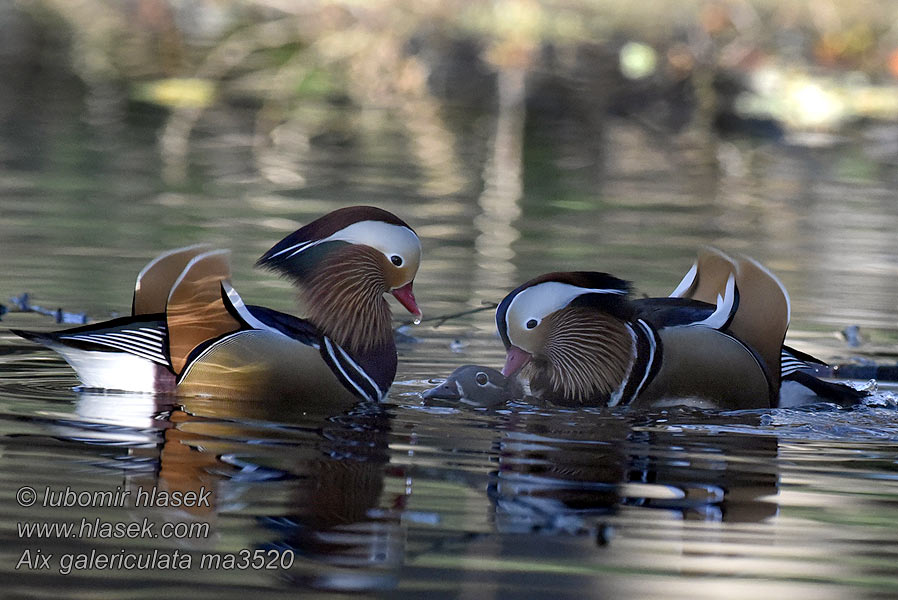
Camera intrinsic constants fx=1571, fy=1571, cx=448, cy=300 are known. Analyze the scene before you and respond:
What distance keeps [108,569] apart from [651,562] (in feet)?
4.37

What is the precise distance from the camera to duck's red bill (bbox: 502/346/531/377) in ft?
19.3

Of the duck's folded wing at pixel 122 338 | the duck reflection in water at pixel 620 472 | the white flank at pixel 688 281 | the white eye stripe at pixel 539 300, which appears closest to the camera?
the duck reflection in water at pixel 620 472

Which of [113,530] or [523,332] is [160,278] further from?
[113,530]

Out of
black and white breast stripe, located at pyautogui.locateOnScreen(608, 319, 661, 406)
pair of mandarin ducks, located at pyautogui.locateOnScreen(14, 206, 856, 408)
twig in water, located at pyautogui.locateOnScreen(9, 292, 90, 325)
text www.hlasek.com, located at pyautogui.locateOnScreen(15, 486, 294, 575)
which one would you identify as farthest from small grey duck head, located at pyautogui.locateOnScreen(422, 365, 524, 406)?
twig in water, located at pyautogui.locateOnScreen(9, 292, 90, 325)

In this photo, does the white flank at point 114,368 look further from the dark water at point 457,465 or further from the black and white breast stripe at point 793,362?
the black and white breast stripe at point 793,362

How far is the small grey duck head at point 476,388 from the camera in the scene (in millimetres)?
5914

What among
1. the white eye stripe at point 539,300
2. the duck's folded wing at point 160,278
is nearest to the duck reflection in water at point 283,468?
the duck's folded wing at point 160,278

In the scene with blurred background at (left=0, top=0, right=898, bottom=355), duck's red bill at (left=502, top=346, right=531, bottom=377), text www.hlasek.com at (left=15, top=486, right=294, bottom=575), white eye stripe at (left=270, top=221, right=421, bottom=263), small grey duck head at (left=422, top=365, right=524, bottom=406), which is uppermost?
blurred background at (left=0, top=0, right=898, bottom=355)

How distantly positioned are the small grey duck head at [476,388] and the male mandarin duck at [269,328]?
224 millimetres

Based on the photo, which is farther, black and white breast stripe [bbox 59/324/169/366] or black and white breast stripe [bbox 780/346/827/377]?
black and white breast stripe [bbox 780/346/827/377]

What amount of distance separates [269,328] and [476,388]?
2.84 ft

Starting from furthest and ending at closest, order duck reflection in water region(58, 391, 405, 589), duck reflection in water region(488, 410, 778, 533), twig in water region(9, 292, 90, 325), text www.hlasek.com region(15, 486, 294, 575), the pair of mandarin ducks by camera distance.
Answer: twig in water region(9, 292, 90, 325)
the pair of mandarin ducks
duck reflection in water region(488, 410, 778, 533)
duck reflection in water region(58, 391, 405, 589)
text www.hlasek.com region(15, 486, 294, 575)

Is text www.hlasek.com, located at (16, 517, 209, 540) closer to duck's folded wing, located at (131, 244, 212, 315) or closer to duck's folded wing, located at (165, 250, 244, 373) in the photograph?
duck's folded wing, located at (165, 250, 244, 373)

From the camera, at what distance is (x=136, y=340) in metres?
5.46
